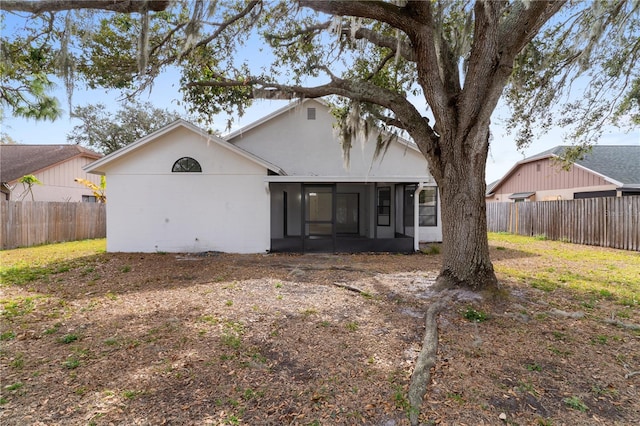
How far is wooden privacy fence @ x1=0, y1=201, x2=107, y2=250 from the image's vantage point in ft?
37.7

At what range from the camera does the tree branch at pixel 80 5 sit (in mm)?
4273

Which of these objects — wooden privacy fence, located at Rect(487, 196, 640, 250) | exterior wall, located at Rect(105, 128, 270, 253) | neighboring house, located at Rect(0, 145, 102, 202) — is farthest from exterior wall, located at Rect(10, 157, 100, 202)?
wooden privacy fence, located at Rect(487, 196, 640, 250)

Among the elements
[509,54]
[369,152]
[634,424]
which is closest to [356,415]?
[634,424]

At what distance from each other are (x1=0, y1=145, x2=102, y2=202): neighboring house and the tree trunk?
1700 centimetres

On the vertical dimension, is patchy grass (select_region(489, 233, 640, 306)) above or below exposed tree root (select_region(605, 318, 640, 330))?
above

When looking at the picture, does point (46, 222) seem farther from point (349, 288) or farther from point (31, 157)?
point (349, 288)

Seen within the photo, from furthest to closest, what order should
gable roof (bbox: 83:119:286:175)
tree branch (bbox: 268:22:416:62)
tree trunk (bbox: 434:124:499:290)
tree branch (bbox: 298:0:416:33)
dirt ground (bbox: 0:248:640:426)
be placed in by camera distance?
gable roof (bbox: 83:119:286:175)
tree branch (bbox: 268:22:416:62)
tree trunk (bbox: 434:124:499:290)
tree branch (bbox: 298:0:416:33)
dirt ground (bbox: 0:248:640:426)

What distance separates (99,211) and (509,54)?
1816 centimetres

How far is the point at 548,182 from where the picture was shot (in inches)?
779

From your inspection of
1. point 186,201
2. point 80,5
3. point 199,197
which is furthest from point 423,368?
point 186,201

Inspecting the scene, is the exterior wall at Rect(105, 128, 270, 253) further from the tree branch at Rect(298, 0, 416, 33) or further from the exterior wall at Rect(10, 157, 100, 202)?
the exterior wall at Rect(10, 157, 100, 202)

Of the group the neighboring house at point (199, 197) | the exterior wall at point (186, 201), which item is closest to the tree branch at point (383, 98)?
the neighboring house at point (199, 197)

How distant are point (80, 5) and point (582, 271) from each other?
11349mm

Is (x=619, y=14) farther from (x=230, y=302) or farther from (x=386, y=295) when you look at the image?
(x=230, y=302)
